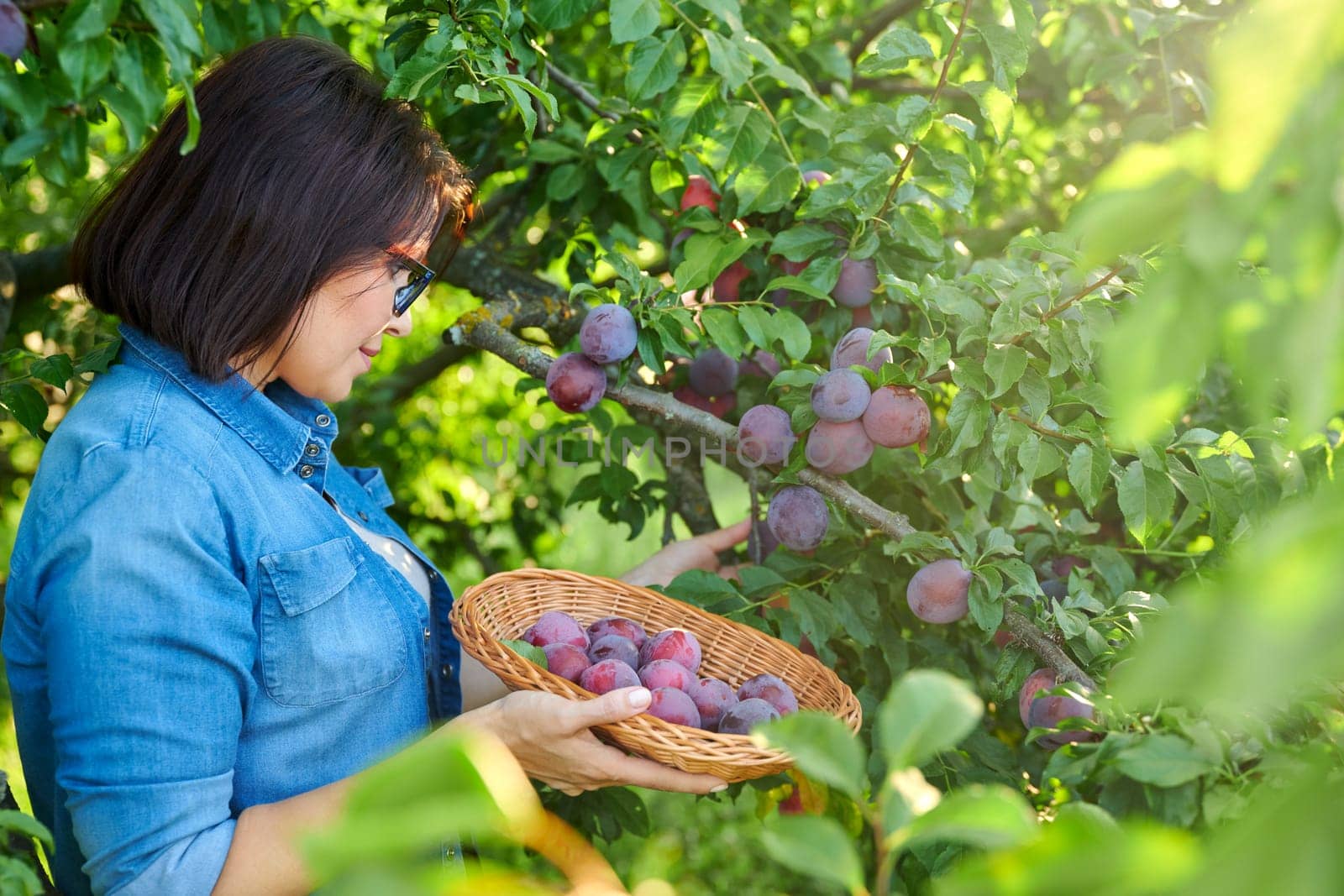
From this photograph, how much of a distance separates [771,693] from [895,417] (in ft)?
1.23

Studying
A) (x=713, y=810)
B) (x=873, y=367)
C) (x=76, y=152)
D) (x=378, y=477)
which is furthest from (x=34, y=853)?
(x=713, y=810)

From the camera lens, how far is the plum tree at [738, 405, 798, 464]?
56.9 inches

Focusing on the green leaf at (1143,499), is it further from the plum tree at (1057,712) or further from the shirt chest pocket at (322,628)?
the shirt chest pocket at (322,628)

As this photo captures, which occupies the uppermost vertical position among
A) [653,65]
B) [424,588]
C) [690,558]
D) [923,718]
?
[653,65]

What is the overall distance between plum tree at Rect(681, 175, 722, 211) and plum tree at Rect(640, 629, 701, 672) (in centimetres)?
75

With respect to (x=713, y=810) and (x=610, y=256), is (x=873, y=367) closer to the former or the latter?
(x=610, y=256)

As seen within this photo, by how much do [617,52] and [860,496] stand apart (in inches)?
66.8

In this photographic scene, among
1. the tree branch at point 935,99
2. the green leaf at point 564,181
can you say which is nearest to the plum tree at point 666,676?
the tree branch at point 935,99

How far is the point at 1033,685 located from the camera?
3.92ft

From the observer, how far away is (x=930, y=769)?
1.32 metres

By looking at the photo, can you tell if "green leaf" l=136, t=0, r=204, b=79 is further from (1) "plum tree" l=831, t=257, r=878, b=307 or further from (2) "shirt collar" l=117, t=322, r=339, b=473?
(1) "plum tree" l=831, t=257, r=878, b=307

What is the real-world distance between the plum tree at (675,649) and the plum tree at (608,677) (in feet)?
0.26

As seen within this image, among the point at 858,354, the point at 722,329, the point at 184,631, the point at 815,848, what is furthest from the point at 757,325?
the point at 815,848

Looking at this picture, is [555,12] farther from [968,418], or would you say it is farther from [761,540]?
[761,540]
